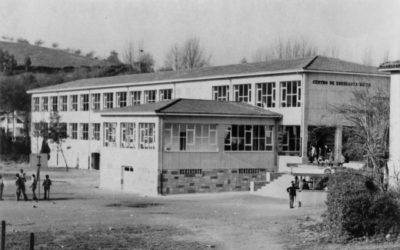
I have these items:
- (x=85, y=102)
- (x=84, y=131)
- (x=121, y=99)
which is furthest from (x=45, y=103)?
(x=121, y=99)

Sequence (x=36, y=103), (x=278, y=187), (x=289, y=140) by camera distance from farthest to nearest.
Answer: (x=36, y=103) < (x=289, y=140) < (x=278, y=187)

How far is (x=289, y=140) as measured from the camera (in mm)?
43438

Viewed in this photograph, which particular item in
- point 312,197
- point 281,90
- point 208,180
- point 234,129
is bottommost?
point 312,197

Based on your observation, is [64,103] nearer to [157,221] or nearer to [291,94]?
[291,94]

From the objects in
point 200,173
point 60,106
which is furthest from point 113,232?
point 60,106

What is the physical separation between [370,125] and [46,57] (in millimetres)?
115695

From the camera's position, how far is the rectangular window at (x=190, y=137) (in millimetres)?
39281

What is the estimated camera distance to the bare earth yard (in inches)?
826

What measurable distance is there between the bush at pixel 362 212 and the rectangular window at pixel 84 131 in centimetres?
4569

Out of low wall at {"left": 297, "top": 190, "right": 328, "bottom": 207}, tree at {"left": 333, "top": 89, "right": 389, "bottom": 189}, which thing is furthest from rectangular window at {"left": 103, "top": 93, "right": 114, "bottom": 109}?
low wall at {"left": 297, "top": 190, "right": 328, "bottom": 207}

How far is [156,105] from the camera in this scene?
134ft

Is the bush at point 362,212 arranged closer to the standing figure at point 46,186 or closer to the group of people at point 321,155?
the standing figure at point 46,186

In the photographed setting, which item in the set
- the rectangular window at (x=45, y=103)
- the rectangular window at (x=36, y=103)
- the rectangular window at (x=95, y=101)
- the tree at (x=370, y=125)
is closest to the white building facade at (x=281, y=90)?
the rectangular window at (x=95, y=101)

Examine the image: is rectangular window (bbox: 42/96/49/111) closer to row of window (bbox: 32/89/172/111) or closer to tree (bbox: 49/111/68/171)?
row of window (bbox: 32/89/172/111)
